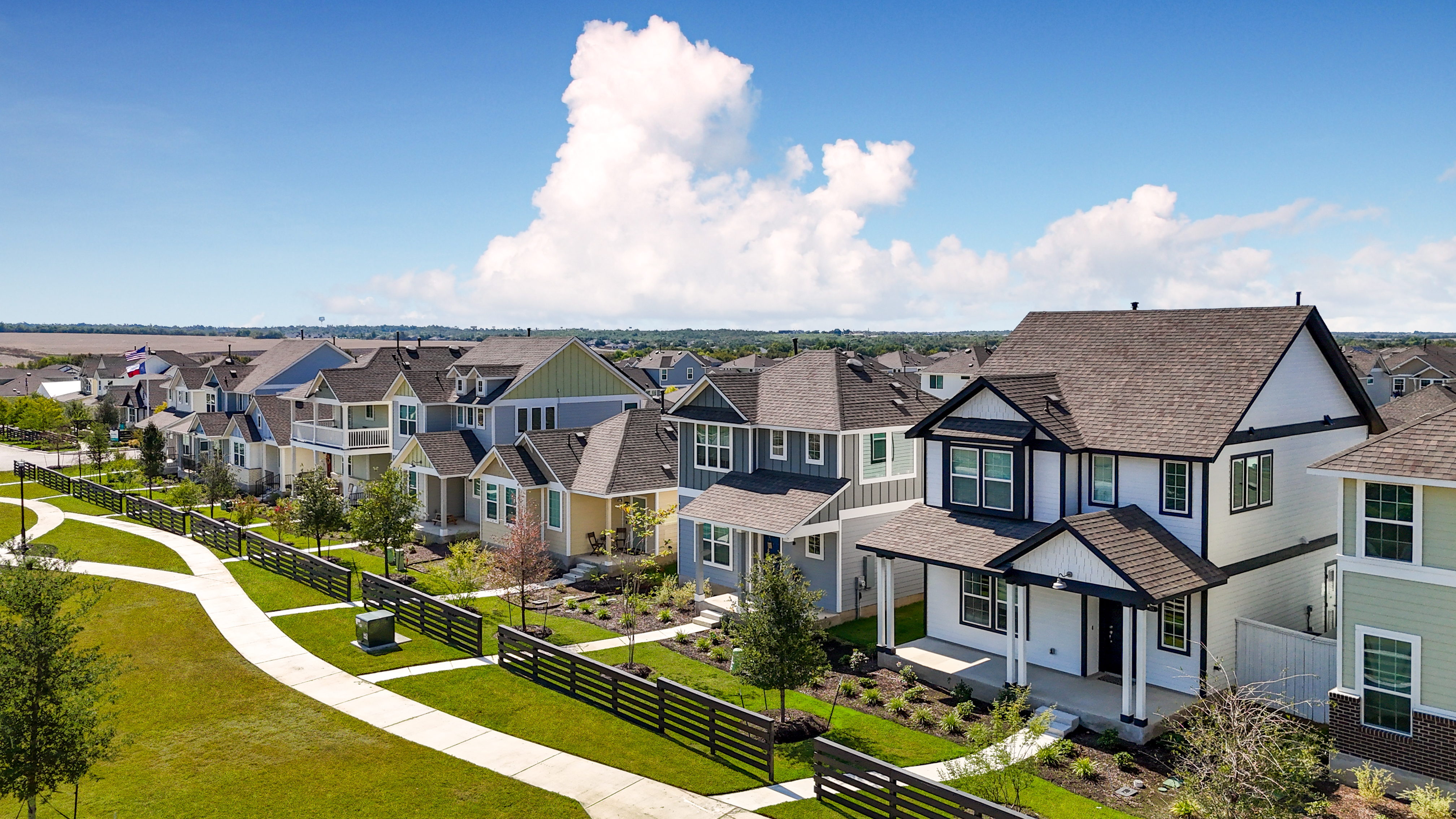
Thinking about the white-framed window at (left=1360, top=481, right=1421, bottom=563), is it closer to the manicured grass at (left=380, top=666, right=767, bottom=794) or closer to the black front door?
the black front door

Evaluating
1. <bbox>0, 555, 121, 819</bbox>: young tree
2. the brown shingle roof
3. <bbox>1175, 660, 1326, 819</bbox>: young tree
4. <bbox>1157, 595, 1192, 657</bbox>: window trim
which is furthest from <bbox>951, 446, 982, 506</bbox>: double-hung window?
<bbox>0, 555, 121, 819</bbox>: young tree

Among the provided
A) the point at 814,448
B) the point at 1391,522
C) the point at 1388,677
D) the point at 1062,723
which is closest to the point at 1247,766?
the point at 1388,677

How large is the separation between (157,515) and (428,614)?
25.2 m

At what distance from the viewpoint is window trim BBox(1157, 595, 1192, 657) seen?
2055 cm

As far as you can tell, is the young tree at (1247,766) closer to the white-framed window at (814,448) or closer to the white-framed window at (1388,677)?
the white-framed window at (1388,677)

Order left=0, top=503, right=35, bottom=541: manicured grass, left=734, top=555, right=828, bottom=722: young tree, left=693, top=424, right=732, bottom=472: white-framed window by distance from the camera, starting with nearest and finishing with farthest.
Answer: left=734, top=555, right=828, bottom=722: young tree → left=693, top=424, right=732, bottom=472: white-framed window → left=0, top=503, right=35, bottom=541: manicured grass

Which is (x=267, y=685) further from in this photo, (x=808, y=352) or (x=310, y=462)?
(x=310, y=462)

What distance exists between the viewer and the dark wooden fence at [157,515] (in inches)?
1625

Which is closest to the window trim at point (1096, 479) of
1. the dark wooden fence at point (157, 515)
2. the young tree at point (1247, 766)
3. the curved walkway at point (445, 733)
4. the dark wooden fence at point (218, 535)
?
the young tree at point (1247, 766)

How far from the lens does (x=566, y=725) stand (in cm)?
1919

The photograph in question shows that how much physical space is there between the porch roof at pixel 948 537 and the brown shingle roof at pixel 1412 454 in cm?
671

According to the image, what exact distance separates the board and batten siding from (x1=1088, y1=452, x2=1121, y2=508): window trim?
523cm

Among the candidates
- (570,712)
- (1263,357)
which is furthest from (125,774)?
(1263,357)

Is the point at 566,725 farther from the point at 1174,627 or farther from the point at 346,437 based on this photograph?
the point at 346,437
